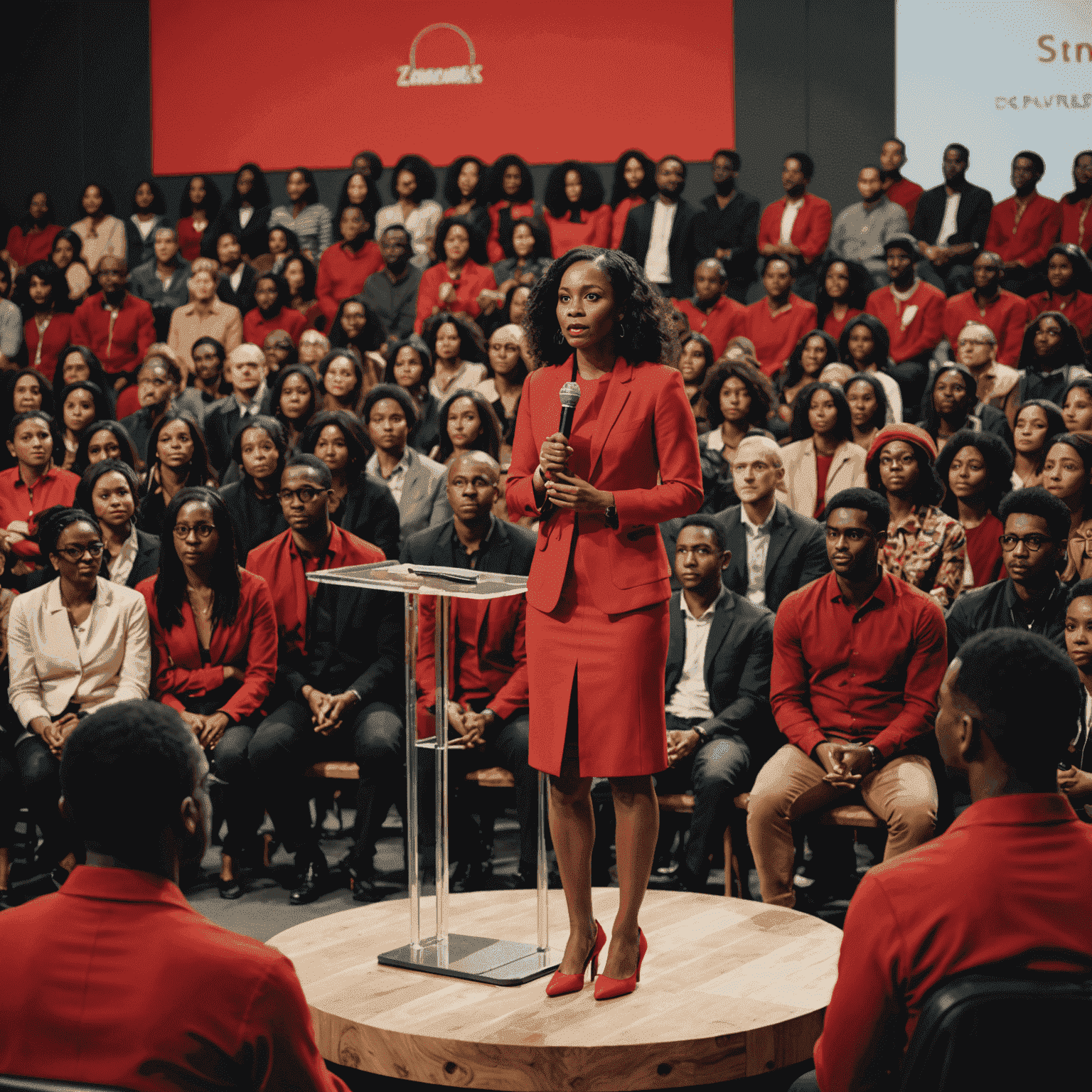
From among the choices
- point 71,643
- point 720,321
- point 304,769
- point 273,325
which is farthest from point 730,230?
point 71,643

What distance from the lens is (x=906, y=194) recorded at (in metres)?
8.87

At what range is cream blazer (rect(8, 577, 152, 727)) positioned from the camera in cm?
433

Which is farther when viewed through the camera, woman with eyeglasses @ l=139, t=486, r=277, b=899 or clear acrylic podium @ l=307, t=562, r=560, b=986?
woman with eyeglasses @ l=139, t=486, r=277, b=899

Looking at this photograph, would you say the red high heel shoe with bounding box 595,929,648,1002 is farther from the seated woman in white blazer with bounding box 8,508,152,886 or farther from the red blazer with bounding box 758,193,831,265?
the red blazer with bounding box 758,193,831,265

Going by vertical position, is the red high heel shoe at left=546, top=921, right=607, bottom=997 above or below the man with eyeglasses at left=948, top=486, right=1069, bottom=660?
below

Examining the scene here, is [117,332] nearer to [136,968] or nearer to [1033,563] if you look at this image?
[1033,563]

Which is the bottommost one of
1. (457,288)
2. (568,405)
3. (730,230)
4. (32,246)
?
(568,405)

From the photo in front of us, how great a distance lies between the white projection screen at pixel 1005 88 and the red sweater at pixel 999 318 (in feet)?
5.84

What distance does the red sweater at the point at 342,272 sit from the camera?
337 inches

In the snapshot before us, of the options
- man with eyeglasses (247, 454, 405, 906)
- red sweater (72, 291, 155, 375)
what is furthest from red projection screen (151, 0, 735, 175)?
man with eyeglasses (247, 454, 405, 906)

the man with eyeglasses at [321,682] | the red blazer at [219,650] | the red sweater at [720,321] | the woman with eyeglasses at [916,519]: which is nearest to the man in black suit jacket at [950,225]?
the red sweater at [720,321]

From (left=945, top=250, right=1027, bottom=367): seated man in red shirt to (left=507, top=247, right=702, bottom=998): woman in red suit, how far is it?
16.9 feet

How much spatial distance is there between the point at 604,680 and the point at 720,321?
5.48 m

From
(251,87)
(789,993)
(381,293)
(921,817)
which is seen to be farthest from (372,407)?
(251,87)
